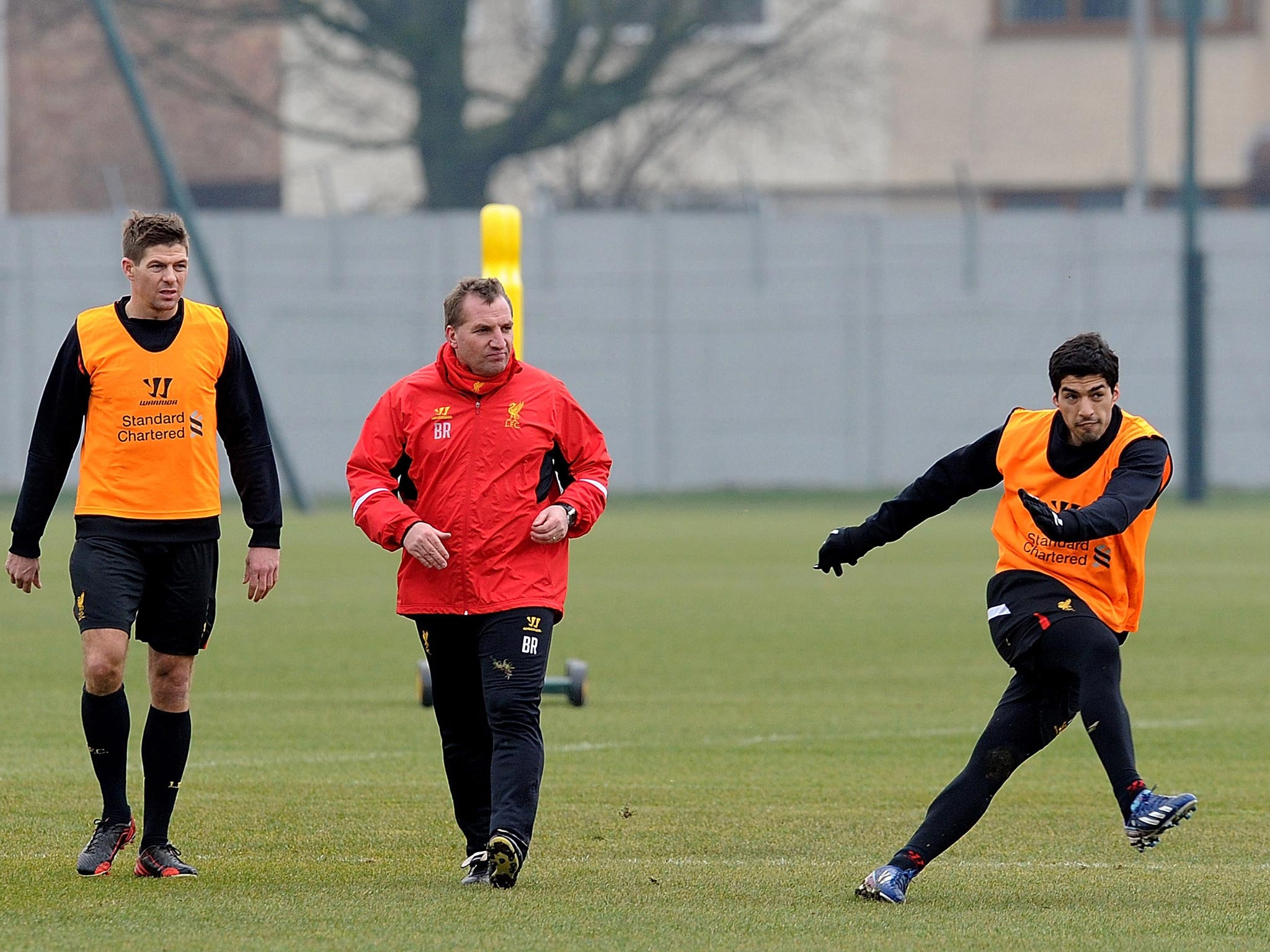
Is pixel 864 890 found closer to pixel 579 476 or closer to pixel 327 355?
pixel 579 476

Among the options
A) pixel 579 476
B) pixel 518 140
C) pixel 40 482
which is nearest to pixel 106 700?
pixel 40 482

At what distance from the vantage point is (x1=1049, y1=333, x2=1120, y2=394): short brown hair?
20.8ft

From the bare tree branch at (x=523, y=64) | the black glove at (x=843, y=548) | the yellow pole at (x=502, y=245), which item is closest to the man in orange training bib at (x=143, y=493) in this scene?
the black glove at (x=843, y=548)

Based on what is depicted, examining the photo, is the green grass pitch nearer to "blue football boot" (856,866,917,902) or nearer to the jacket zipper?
"blue football boot" (856,866,917,902)

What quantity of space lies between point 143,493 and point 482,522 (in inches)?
39.5

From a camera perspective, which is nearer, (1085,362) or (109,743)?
(1085,362)

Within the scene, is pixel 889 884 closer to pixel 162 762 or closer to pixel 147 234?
pixel 162 762

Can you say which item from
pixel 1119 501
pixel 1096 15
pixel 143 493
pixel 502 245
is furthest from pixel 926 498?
pixel 1096 15

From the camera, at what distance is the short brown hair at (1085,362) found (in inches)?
250

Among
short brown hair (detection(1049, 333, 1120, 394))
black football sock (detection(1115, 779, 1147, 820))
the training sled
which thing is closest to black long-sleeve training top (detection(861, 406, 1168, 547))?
short brown hair (detection(1049, 333, 1120, 394))

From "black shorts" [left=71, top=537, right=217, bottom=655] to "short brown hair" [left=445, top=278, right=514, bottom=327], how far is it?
999mm

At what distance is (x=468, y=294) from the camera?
272 inches

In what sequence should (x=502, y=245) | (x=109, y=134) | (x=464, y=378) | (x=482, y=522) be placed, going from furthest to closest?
1. (x=109, y=134)
2. (x=502, y=245)
3. (x=464, y=378)
4. (x=482, y=522)

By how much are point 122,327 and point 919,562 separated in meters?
15.0
